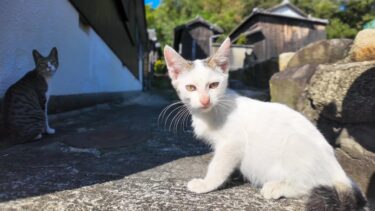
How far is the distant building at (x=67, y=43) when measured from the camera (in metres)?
3.44

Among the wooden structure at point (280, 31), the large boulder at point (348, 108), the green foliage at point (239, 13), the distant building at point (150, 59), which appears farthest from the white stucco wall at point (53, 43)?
the green foliage at point (239, 13)

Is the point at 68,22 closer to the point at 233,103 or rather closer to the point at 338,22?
the point at 233,103

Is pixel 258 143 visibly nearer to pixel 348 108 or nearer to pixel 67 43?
pixel 348 108

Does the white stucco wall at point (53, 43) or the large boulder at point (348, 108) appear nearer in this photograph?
the large boulder at point (348, 108)

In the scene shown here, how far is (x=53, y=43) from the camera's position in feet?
15.1

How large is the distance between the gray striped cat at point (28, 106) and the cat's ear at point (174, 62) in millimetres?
1778

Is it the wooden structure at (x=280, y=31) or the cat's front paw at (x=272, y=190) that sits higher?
the wooden structure at (x=280, y=31)

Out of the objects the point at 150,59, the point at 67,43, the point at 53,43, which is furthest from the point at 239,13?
the point at 53,43

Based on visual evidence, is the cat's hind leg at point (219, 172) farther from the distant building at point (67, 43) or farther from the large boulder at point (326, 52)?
the large boulder at point (326, 52)

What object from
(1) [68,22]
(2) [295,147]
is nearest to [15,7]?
(1) [68,22]

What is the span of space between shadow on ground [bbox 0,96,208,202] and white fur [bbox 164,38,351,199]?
0.71 m

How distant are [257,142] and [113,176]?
106 centimetres

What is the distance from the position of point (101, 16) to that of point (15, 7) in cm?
429

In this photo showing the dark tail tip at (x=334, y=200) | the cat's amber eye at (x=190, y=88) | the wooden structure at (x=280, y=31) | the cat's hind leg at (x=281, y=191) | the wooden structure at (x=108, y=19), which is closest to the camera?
the dark tail tip at (x=334, y=200)
